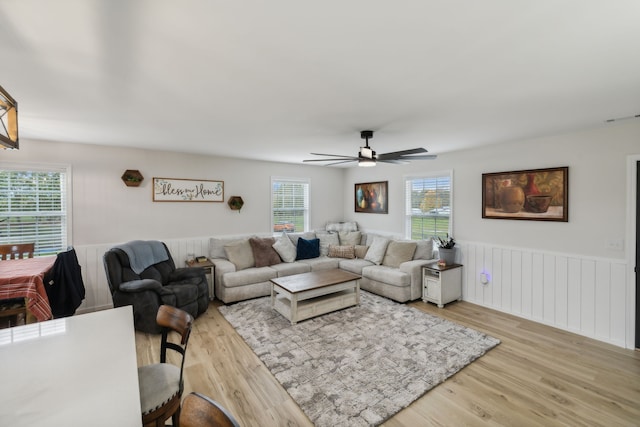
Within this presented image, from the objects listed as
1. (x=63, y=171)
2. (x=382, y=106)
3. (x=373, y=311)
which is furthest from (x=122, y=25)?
(x=373, y=311)

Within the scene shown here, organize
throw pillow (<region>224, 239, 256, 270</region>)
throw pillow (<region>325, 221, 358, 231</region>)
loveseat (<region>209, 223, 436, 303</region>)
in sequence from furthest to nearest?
throw pillow (<region>325, 221, 358, 231</region>) → throw pillow (<region>224, 239, 256, 270</region>) → loveseat (<region>209, 223, 436, 303</region>)

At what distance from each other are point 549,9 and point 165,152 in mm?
4896

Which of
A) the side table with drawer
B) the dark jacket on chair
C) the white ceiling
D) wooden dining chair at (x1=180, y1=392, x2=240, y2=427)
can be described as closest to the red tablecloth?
the dark jacket on chair

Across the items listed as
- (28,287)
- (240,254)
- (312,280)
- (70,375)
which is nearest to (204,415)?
(70,375)

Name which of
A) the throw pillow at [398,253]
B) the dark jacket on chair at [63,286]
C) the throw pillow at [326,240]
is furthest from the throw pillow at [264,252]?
the dark jacket on chair at [63,286]

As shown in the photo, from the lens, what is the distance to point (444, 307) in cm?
422

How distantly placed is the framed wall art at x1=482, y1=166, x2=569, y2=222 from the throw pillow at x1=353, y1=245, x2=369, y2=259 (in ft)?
7.10

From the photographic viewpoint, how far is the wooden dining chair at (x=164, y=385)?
143 cm

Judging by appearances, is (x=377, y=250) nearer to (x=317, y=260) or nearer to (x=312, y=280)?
(x=317, y=260)

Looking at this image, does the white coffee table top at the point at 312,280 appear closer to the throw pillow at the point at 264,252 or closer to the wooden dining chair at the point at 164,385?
the throw pillow at the point at 264,252

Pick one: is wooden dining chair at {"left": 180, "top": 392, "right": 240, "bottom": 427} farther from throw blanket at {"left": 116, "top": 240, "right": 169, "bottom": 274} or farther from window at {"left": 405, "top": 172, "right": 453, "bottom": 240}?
window at {"left": 405, "top": 172, "right": 453, "bottom": 240}

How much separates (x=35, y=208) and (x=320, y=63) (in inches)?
173

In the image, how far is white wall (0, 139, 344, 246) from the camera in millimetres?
3969

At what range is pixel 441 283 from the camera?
4.17m
